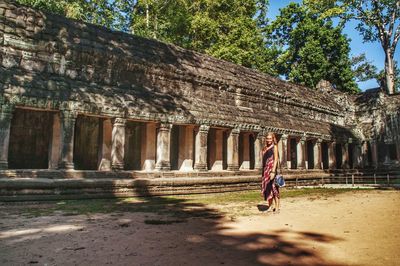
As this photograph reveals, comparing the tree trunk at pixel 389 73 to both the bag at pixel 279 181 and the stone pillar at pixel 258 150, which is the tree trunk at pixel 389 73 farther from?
the bag at pixel 279 181

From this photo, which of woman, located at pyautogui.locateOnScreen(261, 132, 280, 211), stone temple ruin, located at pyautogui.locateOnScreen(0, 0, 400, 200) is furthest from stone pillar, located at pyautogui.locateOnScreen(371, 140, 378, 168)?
woman, located at pyautogui.locateOnScreen(261, 132, 280, 211)

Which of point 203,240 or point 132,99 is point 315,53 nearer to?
point 132,99

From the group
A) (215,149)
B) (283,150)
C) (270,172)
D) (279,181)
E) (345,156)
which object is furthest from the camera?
(345,156)

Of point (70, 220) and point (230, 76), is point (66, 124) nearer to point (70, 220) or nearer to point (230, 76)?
point (70, 220)

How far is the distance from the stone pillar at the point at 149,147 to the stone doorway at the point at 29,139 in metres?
3.77

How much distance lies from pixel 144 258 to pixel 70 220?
2.94 metres

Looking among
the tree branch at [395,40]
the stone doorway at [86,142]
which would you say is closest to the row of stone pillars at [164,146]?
the stone doorway at [86,142]

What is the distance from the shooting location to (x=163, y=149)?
12.1 metres

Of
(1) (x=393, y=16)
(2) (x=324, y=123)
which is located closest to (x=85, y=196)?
(2) (x=324, y=123)

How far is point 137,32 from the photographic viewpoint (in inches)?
1137

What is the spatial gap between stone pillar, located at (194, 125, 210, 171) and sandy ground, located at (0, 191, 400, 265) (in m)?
6.66

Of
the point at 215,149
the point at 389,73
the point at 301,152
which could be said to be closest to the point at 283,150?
the point at 301,152

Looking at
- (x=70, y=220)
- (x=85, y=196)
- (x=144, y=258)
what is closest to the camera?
(x=144, y=258)

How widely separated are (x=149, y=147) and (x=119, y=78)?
3.19 m
